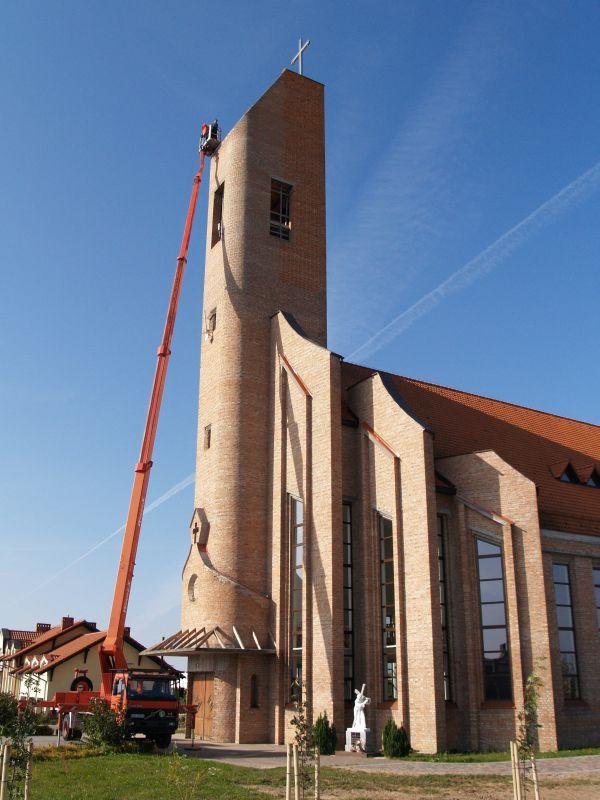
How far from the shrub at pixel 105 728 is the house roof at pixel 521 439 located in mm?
13795

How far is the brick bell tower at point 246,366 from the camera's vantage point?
2727 cm

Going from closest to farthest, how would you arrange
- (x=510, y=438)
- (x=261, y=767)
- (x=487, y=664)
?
1. (x=261, y=767)
2. (x=487, y=664)
3. (x=510, y=438)

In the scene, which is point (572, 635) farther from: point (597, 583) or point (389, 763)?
point (389, 763)

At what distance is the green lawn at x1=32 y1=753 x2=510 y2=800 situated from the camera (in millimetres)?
14180

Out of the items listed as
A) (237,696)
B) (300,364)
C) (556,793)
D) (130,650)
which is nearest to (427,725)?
(237,696)

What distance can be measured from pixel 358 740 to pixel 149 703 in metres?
6.33

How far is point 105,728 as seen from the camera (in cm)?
2195

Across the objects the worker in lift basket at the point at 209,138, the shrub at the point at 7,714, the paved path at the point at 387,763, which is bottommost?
the paved path at the point at 387,763

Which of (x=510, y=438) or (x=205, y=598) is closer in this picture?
(x=205, y=598)

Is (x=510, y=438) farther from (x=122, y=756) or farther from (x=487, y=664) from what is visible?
(x=122, y=756)

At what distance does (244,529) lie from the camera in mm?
29078

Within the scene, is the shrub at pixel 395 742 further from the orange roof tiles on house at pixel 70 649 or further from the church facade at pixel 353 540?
the orange roof tiles on house at pixel 70 649

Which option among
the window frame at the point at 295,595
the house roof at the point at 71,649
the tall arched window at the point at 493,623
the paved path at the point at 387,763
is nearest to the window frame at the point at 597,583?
the tall arched window at the point at 493,623

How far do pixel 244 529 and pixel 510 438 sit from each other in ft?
39.0
